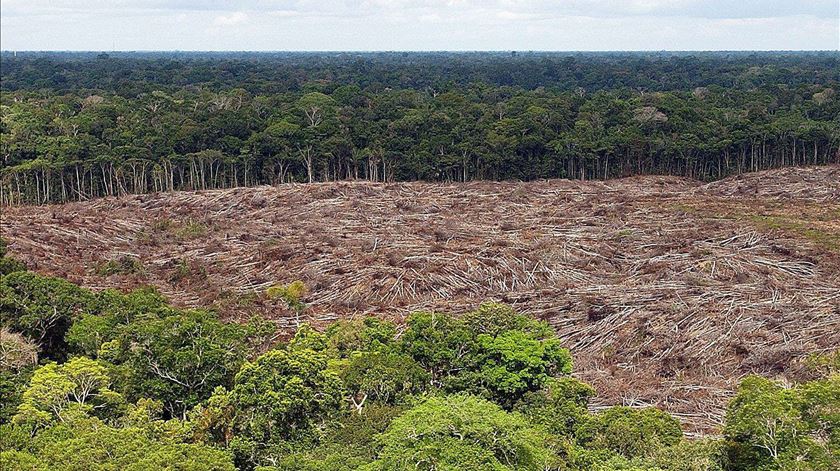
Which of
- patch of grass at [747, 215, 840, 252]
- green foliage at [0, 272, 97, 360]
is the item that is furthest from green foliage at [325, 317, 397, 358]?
patch of grass at [747, 215, 840, 252]

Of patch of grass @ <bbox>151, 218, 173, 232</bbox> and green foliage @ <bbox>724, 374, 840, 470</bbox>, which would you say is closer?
green foliage @ <bbox>724, 374, 840, 470</bbox>

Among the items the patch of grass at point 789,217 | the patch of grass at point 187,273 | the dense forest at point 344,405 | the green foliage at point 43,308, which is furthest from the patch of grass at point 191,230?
the patch of grass at point 789,217

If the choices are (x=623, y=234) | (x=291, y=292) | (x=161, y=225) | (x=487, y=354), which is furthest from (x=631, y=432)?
(x=161, y=225)

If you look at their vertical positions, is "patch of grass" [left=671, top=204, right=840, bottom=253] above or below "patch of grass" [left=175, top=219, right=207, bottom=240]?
below

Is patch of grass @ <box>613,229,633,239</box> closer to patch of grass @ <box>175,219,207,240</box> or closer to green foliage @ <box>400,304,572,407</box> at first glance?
green foliage @ <box>400,304,572,407</box>

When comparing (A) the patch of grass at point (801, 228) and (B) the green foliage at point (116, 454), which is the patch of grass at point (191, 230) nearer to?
(A) the patch of grass at point (801, 228)

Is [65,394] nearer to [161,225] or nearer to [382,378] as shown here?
[382,378]
